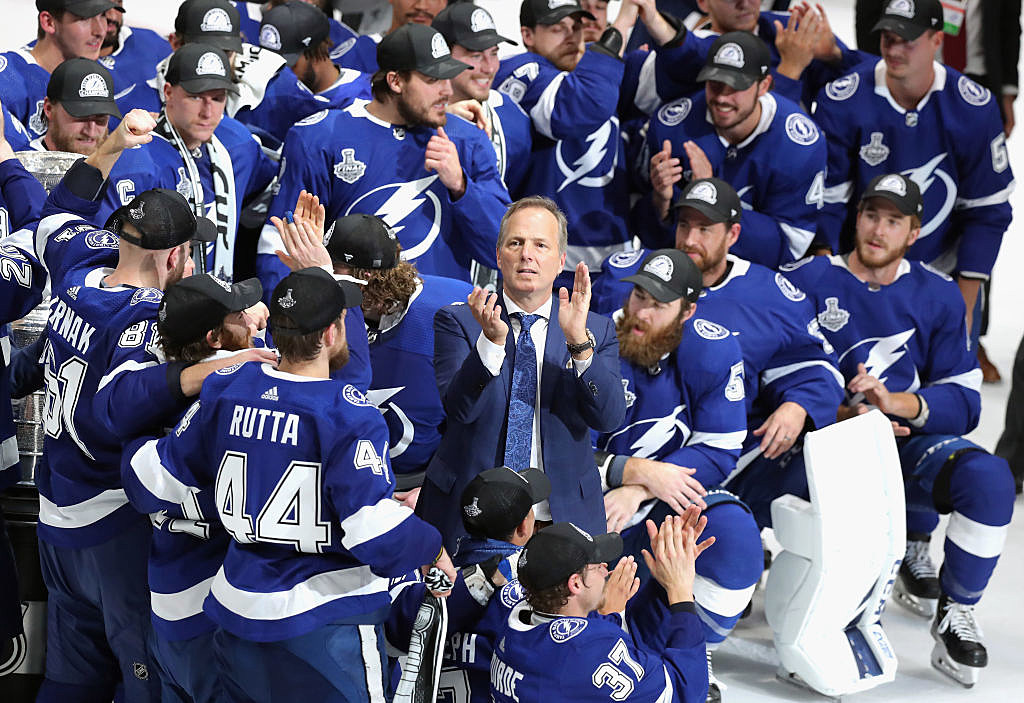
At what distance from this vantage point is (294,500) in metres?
3.02

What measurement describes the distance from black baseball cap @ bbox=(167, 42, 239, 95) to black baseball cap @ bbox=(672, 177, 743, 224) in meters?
1.65

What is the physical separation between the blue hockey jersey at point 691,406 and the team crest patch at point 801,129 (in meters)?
1.25

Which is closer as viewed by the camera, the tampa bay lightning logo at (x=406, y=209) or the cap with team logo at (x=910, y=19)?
the tampa bay lightning logo at (x=406, y=209)

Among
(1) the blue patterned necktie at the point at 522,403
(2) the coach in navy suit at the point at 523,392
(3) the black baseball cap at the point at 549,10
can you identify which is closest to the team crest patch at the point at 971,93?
(3) the black baseball cap at the point at 549,10

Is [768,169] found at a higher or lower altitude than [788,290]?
higher

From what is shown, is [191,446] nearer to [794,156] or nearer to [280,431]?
[280,431]

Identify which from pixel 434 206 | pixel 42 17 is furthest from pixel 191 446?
pixel 42 17

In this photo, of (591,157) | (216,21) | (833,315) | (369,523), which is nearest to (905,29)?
(833,315)

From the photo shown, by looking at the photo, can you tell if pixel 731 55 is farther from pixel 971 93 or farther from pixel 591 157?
pixel 971 93

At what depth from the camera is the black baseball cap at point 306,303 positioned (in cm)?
303

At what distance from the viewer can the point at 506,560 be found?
351 cm

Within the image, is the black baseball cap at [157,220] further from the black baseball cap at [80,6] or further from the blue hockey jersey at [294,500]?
the black baseball cap at [80,6]

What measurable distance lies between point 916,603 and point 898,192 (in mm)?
1597

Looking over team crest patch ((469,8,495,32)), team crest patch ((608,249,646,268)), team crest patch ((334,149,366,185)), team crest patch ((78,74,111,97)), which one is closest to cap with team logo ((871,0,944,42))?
team crest patch ((608,249,646,268))
